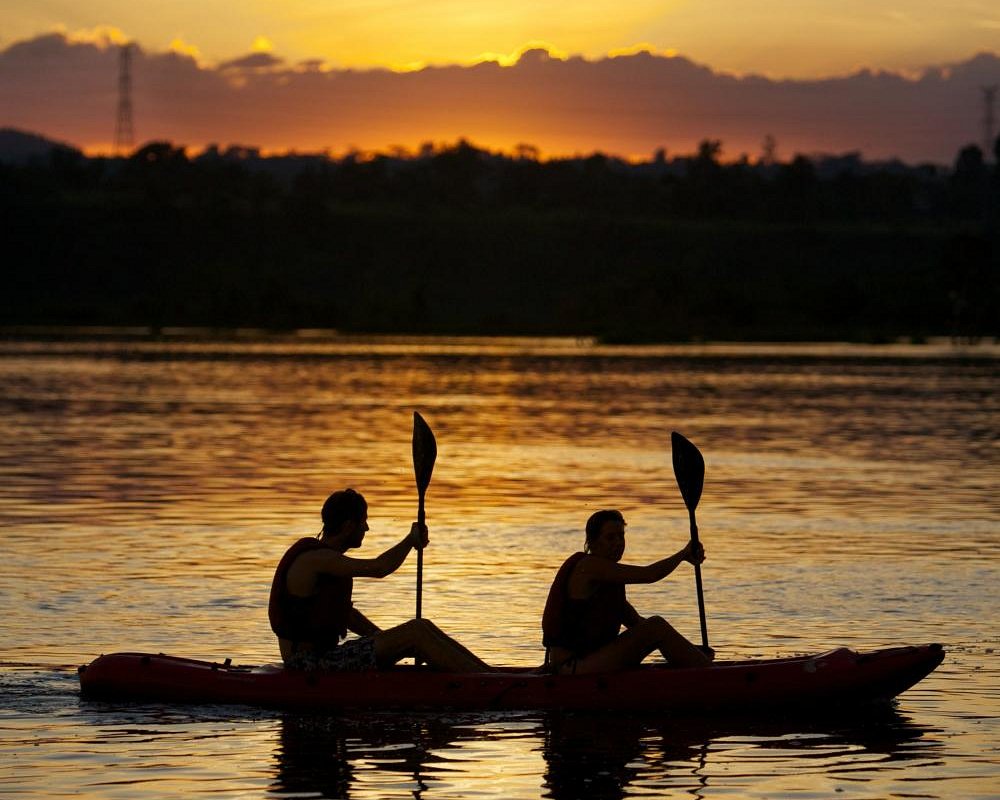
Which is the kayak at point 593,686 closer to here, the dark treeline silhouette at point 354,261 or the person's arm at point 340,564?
the person's arm at point 340,564

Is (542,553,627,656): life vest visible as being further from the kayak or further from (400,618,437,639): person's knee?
(400,618,437,639): person's knee

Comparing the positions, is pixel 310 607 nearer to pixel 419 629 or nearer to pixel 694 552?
pixel 419 629

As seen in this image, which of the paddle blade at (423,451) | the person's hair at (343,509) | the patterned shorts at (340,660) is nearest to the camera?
the person's hair at (343,509)

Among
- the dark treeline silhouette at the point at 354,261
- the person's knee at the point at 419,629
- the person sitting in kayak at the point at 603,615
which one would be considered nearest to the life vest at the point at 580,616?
the person sitting in kayak at the point at 603,615

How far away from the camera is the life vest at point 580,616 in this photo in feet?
41.9

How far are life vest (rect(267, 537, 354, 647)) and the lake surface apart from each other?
1.87 ft

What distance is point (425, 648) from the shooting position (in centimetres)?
1289

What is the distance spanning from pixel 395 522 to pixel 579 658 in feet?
34.6

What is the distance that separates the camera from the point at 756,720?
12.9 m

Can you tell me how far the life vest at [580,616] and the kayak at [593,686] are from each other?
0.23 m

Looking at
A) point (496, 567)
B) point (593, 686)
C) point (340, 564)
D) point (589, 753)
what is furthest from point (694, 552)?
point (496, 567)

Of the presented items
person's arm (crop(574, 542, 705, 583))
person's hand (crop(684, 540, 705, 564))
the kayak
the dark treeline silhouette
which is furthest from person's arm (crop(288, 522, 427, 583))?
the dark treeline silhouette

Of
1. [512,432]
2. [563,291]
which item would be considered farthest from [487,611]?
[563,291]

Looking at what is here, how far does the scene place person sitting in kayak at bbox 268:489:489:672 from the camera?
496 inches
